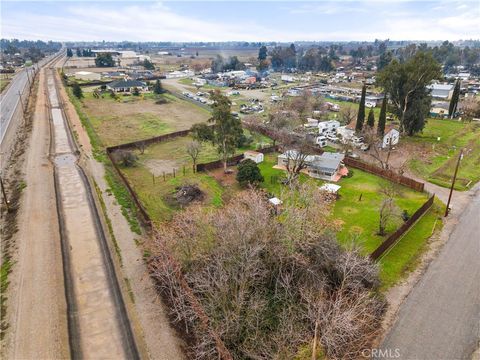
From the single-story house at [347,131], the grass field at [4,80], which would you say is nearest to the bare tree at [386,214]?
the single-story house at [347,131]

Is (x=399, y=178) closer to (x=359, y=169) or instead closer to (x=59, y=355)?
(x=359, y=169)

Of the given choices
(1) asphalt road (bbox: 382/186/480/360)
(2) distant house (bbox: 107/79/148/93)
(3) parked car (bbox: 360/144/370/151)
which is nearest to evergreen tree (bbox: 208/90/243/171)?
(3) parked car (bbox: 360/144/370/151)

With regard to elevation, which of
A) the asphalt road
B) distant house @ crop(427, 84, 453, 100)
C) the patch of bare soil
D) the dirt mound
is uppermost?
distant house @ crop(427, 84, 453, 100)

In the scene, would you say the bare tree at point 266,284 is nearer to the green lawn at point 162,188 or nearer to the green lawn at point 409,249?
the green lawn at point 409,249

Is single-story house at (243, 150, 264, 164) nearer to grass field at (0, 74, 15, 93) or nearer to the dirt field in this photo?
the dirt field

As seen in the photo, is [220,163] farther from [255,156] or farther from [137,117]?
[137,117]

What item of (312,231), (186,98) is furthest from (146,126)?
(312,231)
